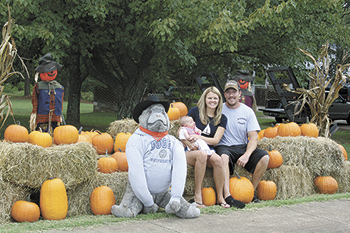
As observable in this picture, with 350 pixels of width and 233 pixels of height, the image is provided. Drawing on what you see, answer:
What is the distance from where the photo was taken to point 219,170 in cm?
516

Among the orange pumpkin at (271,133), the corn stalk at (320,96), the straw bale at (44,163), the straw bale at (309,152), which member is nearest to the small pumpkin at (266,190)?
the straw bale at (309,152)

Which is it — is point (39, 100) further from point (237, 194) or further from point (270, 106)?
point (270, 106)

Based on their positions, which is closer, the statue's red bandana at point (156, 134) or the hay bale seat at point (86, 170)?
the hay bale seat at point (86, 170)

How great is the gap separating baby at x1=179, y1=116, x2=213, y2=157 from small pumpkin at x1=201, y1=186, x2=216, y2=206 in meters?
0.45

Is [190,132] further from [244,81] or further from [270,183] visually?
[244,81]

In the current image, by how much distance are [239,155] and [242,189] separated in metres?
0.48

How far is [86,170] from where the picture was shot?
15.5 ft

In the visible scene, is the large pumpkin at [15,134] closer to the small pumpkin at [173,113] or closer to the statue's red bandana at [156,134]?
the statue's red bandana at [156,134]

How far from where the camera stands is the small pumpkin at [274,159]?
19.2ft

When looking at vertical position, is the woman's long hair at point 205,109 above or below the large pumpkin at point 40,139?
above

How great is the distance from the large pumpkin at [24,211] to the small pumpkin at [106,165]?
107cm

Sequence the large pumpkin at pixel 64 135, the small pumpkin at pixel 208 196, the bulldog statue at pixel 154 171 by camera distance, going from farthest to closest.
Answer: the small pumpkin at pixel 208 196, the large pumpkin at pixel 64 135, the bulldog statue at pixel 154 171

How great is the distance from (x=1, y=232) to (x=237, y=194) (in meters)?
2.78

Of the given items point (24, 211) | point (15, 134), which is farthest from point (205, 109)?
point (24, 211)
